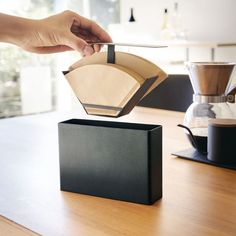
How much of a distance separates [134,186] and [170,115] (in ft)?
3.43

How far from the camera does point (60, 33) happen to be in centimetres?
104

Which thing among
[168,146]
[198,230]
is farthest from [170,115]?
[198,230]

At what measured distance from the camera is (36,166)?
1.10 m

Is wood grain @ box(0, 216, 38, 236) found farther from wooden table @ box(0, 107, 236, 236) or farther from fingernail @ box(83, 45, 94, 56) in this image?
fingernail @ box(83, 45, 94, 56)

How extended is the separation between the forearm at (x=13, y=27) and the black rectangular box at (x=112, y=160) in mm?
313

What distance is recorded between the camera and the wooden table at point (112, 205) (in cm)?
71

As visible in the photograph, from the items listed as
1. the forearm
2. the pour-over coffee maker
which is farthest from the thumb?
the pour-over coffee maker

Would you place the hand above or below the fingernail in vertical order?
above

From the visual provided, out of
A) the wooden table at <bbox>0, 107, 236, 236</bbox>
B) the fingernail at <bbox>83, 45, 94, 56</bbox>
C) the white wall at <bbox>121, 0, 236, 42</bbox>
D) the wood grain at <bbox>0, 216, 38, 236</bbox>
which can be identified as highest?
the white wall at <bbox>121, 0, 236, 42</bbox>

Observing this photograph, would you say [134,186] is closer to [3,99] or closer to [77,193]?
[77,193]

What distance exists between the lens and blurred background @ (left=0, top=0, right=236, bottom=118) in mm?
4199

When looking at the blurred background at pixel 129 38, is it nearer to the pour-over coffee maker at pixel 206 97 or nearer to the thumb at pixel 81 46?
the pour-over coffee maker at pixel 206 97

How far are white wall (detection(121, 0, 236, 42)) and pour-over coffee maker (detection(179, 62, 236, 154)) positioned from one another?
122 inches

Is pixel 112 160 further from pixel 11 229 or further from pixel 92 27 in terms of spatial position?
pixel 92 27
